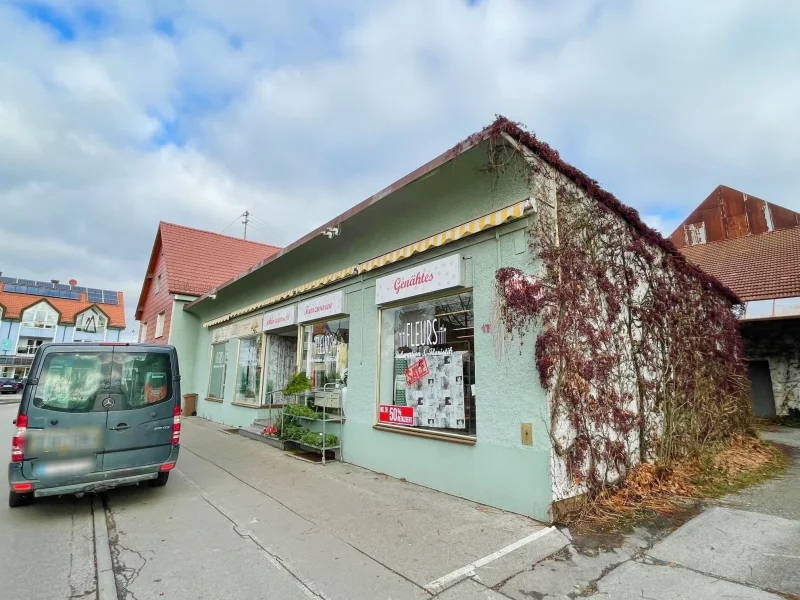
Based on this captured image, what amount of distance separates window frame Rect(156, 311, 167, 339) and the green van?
1421cm

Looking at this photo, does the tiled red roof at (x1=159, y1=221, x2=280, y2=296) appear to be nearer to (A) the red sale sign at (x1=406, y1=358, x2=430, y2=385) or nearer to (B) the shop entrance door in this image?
(A) the red sale sign at (x1=406, y1=358, x2=430, y2=385)

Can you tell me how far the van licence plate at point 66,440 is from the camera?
15.7 feet

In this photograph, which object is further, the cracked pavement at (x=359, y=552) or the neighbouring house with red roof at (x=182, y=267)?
the neighbouring house with red roof at (x=182, y=267)

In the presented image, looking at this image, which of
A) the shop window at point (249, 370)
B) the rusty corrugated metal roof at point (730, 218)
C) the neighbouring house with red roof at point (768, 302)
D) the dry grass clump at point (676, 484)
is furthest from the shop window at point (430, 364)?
the rusty corrugated metal roof at point (730, 218)

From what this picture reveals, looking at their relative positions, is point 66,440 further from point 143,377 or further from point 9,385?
point 9,385

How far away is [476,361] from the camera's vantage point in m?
5.54

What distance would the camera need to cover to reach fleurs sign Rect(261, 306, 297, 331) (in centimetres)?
1019

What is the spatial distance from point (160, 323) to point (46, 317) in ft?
115

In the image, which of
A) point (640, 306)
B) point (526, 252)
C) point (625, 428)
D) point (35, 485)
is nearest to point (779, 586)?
point (625, 428)

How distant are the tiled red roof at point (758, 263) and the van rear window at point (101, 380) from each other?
16281mm

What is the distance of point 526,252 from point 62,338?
5477 centimetres

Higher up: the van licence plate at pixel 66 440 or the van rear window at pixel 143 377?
the van rear window at pixel 143 377

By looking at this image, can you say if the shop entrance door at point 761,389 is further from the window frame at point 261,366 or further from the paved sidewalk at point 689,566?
the window frame at point 261,366

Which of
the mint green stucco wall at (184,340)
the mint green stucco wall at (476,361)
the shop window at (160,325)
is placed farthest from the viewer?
the shop window at (160,325)
